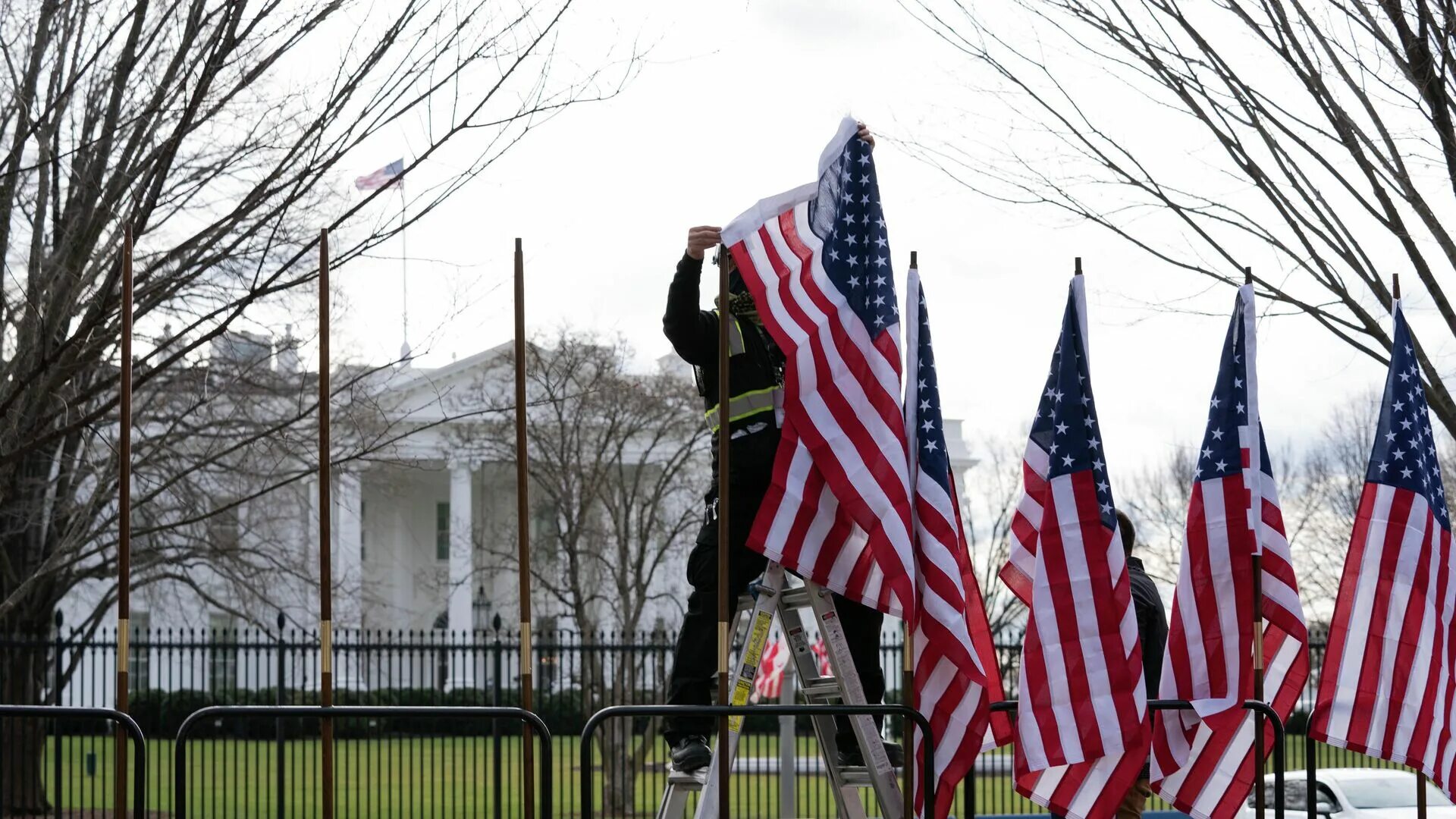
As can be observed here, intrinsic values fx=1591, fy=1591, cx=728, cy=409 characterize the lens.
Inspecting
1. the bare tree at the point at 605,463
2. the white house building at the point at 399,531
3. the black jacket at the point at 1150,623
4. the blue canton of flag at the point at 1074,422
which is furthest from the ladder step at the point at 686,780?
the bare tree at the point at 605,463

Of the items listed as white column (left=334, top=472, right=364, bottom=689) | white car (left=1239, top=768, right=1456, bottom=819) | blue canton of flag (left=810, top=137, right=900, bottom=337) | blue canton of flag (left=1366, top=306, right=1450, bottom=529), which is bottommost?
white car (left=1239, top=768, right=1456, bottom=819)

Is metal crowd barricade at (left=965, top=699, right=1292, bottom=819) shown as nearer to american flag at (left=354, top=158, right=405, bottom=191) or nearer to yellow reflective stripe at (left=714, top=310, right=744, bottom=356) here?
yellow reflective stripe at (left=714, top=310, right=744, bottom=356)

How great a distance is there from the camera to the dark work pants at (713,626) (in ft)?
17.3

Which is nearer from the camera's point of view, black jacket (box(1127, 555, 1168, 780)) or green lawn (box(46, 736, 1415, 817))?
black jacket (box(1127, 555, 1168, 780))

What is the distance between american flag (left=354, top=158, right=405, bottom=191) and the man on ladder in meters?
2.67

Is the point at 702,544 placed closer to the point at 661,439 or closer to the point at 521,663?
the point at 521,663

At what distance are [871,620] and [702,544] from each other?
644 millimetres

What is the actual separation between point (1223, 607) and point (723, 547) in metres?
2.18

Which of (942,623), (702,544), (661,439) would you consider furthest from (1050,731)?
(661,439)

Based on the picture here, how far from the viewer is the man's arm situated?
5223mm

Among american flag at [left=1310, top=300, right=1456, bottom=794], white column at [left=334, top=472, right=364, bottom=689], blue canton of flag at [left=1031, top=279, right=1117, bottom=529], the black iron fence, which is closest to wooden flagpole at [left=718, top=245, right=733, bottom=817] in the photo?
blue canton of flag at [left=1031, top=279, right=1117, bottom=529]

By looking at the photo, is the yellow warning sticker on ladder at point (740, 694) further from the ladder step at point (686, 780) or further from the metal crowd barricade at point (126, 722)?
the metal crowd barricade at point (126, 722)

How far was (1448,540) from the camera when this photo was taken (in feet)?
21.2

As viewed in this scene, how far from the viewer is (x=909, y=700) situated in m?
5.23
